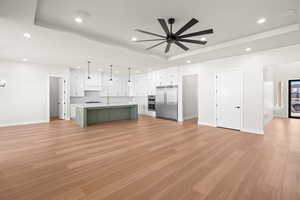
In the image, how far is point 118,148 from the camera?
3211 mm

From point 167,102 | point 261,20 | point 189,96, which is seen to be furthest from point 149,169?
point 189,96

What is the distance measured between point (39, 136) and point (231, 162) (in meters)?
5.13

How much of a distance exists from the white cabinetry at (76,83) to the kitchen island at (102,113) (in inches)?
82.9

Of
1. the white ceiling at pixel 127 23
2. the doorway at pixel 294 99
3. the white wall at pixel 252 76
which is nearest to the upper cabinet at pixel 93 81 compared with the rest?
the white ceiling at pixel 127 23

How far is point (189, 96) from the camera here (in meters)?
7.12

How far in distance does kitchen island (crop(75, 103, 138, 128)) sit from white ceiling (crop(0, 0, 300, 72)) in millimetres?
2262

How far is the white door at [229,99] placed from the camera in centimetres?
484

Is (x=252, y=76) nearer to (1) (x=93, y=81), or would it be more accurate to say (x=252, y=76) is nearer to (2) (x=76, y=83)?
(1) (x=93, y=81)

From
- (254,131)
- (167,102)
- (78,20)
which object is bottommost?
(254,131)

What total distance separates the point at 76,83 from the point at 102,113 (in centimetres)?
279

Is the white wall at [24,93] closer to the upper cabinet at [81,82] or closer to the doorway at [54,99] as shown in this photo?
the upper cabinet at [81,82]

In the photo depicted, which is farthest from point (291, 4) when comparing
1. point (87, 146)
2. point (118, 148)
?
point (87, 146)

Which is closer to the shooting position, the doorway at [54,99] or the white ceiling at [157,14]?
the white ceiling at [157,14]

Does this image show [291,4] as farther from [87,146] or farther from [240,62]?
[87,146]
